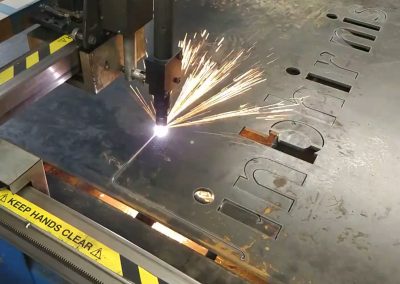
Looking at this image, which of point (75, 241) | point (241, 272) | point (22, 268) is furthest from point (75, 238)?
point (241, 272)

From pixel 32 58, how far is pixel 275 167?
0.68m

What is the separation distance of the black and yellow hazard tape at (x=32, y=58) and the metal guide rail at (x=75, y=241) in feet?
0.83

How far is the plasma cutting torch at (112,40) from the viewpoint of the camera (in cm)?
89

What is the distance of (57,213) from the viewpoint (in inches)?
38.2

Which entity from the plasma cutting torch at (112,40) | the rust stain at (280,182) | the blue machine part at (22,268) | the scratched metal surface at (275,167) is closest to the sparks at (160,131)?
the scratched metal surface at (275,167)

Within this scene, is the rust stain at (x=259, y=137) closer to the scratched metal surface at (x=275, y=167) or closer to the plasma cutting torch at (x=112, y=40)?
the scratched metal surface at (x=275, y=167)

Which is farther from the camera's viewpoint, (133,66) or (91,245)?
(133,66)

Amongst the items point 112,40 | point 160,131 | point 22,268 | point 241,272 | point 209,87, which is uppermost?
point 209,87

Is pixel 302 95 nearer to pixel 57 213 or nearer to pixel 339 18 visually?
pixel 339 18

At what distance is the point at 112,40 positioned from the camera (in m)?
0.99

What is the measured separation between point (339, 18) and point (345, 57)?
0.31 metres

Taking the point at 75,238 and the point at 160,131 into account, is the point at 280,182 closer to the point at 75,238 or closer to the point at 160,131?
the point at 160,131

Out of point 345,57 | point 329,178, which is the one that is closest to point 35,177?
point 329,178

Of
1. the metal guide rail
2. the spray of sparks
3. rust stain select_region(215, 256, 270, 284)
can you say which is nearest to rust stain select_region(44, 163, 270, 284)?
rust stain select_region(215, 256, 270, 284)
